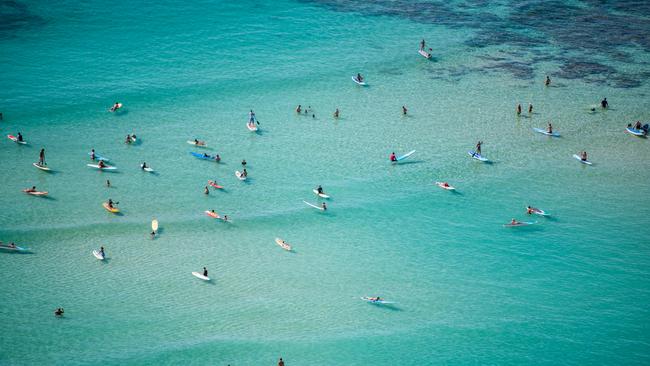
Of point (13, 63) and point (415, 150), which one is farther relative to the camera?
point (13, 63)

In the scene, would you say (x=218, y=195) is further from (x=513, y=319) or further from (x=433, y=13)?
(x=433, y=13)

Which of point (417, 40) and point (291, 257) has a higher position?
point (417, 40)

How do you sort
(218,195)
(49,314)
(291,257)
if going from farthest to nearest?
(218,195) < (291,257) < (49,314)

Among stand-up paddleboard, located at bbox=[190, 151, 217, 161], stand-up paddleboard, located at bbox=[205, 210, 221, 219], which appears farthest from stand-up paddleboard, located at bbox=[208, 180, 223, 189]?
stand-up paddleboard, located at bbox=[190, 151, 217, 161]

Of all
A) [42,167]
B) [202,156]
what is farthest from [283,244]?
[42,167]

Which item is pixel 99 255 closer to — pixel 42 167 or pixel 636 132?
pixel 42 167

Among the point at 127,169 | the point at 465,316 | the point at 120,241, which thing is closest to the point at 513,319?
the point at 465,316

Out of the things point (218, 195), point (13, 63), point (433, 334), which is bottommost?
point (433, 334)

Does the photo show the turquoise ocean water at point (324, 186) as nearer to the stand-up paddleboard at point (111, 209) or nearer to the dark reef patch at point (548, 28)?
the dark reef patch at point (548, 28)

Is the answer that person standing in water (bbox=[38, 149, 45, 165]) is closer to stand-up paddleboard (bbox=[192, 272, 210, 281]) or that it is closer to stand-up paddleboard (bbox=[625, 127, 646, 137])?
stand-up paddleboard (bbox=[192, 272, 210, 281])
